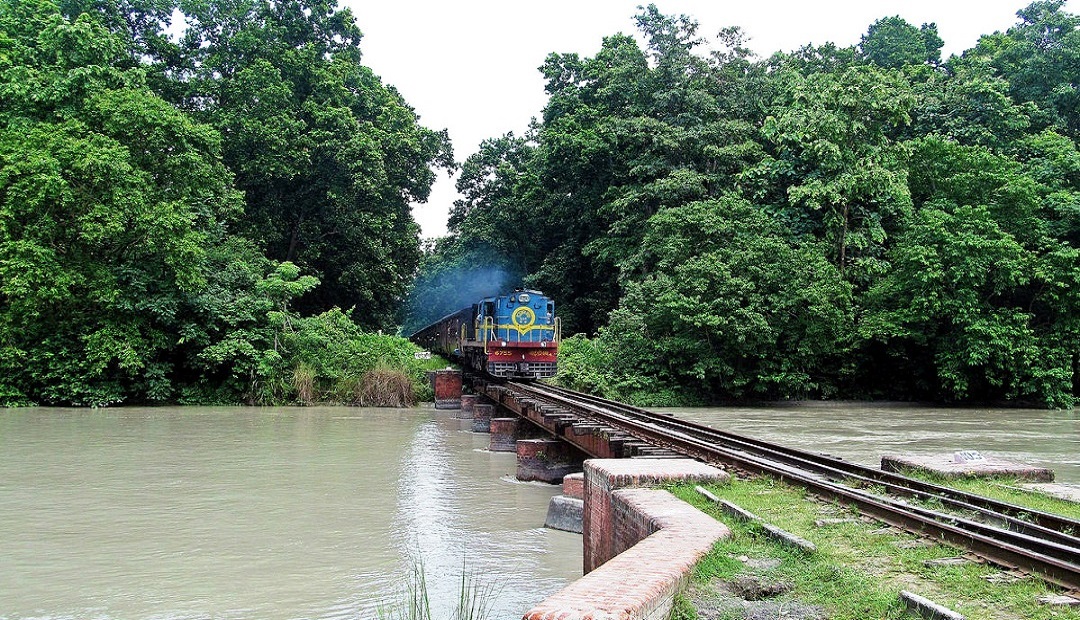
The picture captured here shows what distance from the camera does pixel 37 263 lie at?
76.0 ft

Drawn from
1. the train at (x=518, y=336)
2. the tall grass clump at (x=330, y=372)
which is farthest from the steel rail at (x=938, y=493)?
the tall grass clump at (x=330, y=372)

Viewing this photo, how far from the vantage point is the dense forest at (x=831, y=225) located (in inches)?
1027

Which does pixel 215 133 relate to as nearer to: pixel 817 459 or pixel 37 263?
pixel 37 263

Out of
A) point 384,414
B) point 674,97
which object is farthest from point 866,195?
point 384,414

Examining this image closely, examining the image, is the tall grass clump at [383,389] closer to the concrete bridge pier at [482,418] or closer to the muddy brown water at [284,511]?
the muddy brown water at [284,511]

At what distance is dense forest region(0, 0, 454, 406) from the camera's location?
2355 cm

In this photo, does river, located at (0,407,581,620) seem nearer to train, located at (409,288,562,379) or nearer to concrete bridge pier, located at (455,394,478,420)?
train, located at (409,288,562,379)

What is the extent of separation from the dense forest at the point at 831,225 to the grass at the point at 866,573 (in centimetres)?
1988

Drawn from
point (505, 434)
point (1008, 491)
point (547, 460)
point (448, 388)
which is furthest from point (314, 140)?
point (1008, 491)

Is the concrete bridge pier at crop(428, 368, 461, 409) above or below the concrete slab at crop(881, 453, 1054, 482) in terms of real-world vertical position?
above

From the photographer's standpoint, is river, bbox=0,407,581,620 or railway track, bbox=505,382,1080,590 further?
river, bbox=0,407,581,620

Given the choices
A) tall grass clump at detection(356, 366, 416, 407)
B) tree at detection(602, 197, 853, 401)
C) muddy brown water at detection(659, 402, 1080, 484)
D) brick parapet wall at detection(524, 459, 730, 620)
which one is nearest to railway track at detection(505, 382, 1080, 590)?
brick parapet wall at detection(524, 459, 730, 620)

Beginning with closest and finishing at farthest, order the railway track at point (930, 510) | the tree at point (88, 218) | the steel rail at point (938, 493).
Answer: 1. the railway track at point (930, 510)
2. the steel rail at point (938, 493)
3. the tree at point (88, 218)

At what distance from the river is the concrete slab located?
3611 millimetres
